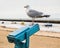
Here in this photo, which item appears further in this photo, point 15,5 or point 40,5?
point 15,5

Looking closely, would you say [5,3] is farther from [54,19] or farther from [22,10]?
[54,19]

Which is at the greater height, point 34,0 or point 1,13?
point 34,0

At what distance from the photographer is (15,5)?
2512 mm

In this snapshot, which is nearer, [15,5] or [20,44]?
[20,44]

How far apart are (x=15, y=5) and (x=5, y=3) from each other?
0.23 meters

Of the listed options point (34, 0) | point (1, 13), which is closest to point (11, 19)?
point (1, 13)

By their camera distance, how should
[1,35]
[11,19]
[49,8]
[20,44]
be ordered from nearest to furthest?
[20,44] < [1,35] < [49,8] < [11,19]

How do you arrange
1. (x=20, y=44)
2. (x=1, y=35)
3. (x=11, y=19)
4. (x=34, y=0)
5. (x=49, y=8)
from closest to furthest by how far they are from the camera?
(x=20, y=44) < (x=1, y=35) < (x=49, y=8) < (x=34, y=0) < (x=11, y=19)

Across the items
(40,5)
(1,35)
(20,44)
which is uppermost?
(40,5)

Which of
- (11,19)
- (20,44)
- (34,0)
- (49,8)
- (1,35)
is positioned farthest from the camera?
(11,19)

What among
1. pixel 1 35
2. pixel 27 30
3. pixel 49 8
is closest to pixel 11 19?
pixel 49 8

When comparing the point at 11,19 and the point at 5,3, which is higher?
the point at 5,3

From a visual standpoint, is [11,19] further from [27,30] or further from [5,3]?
[27,30]

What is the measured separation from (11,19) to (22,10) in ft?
0.93
